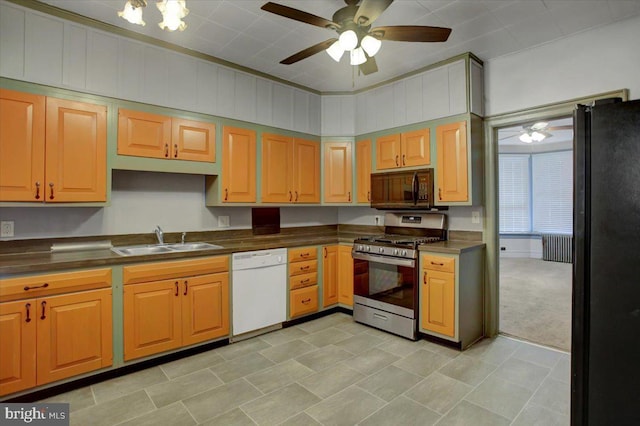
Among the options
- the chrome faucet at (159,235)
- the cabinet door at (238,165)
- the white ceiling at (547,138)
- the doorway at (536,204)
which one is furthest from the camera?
the doorway at (536,204)

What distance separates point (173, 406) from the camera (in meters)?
2.20

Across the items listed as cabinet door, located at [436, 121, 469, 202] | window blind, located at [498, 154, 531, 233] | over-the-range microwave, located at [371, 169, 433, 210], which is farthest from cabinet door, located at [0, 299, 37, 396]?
window blind, located at [498, 154, 531, 233]

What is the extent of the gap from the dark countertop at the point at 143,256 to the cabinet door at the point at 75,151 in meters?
0.46

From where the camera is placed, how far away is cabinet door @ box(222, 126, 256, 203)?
346 centimetres

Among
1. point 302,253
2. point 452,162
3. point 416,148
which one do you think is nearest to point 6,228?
point 302,253

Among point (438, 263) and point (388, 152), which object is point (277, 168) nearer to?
point (388, 152)

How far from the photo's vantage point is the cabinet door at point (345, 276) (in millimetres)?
4016

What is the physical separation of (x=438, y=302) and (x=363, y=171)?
187 cm

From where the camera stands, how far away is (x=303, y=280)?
3.77 meters

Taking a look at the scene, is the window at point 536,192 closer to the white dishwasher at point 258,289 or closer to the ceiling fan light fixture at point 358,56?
the white dishwasher at point 258,289

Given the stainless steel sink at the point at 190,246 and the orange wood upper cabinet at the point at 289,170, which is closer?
the stainless steel sink at the point at 190,246

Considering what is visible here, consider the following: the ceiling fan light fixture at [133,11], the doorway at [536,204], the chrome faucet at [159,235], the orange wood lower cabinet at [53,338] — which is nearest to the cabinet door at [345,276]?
the chrome faucet at [159,235]

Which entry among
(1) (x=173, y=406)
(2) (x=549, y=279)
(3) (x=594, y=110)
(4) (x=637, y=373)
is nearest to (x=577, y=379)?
(4) (x=637, y=373)

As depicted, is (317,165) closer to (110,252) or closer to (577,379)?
(110,252)
